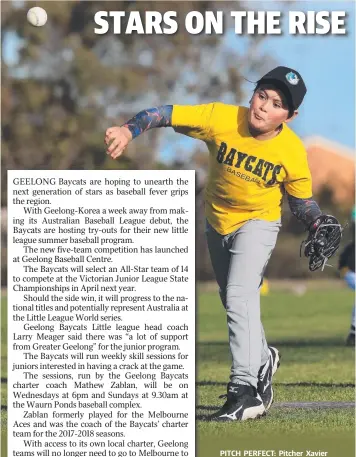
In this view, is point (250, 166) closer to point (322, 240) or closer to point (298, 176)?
point (298, 176)

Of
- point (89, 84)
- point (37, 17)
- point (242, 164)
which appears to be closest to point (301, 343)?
point (37, 17)

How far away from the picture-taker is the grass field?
6504mm

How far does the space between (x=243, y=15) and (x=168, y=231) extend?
7.61ft

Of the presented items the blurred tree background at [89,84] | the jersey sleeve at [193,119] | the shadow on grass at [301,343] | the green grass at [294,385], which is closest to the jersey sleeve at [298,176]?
the jersey sleeve at [193,119]

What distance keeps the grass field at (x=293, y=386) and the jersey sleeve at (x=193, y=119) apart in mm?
1854

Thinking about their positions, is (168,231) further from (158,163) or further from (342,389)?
(158,163)

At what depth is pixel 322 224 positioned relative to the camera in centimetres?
696

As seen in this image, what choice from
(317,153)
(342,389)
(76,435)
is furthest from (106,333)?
(317,153)

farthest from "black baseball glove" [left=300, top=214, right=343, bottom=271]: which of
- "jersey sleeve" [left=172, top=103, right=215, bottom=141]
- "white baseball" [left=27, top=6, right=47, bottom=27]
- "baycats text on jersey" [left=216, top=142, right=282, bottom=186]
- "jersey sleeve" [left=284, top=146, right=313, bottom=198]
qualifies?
"white baseball" [left=27, top=6, right=47, bottom=27]

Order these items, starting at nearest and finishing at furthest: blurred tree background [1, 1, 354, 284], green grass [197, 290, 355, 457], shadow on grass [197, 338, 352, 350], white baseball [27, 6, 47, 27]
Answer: green grass [197, 290, 355, 457] < white baseball [27, 6, 47, 27] < shadow on grass [197, 338, 352, 350] < blurred tree background [1, 1, 354, 284]

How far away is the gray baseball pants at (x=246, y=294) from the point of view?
270 inches

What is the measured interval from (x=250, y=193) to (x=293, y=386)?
254 centimetres

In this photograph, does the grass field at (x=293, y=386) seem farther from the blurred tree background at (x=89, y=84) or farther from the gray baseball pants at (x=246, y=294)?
the blurred tree background at (x=89, y=84)

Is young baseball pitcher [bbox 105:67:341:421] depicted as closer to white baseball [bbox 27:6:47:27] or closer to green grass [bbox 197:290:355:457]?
green grass [bbox 197:290:355:457]
